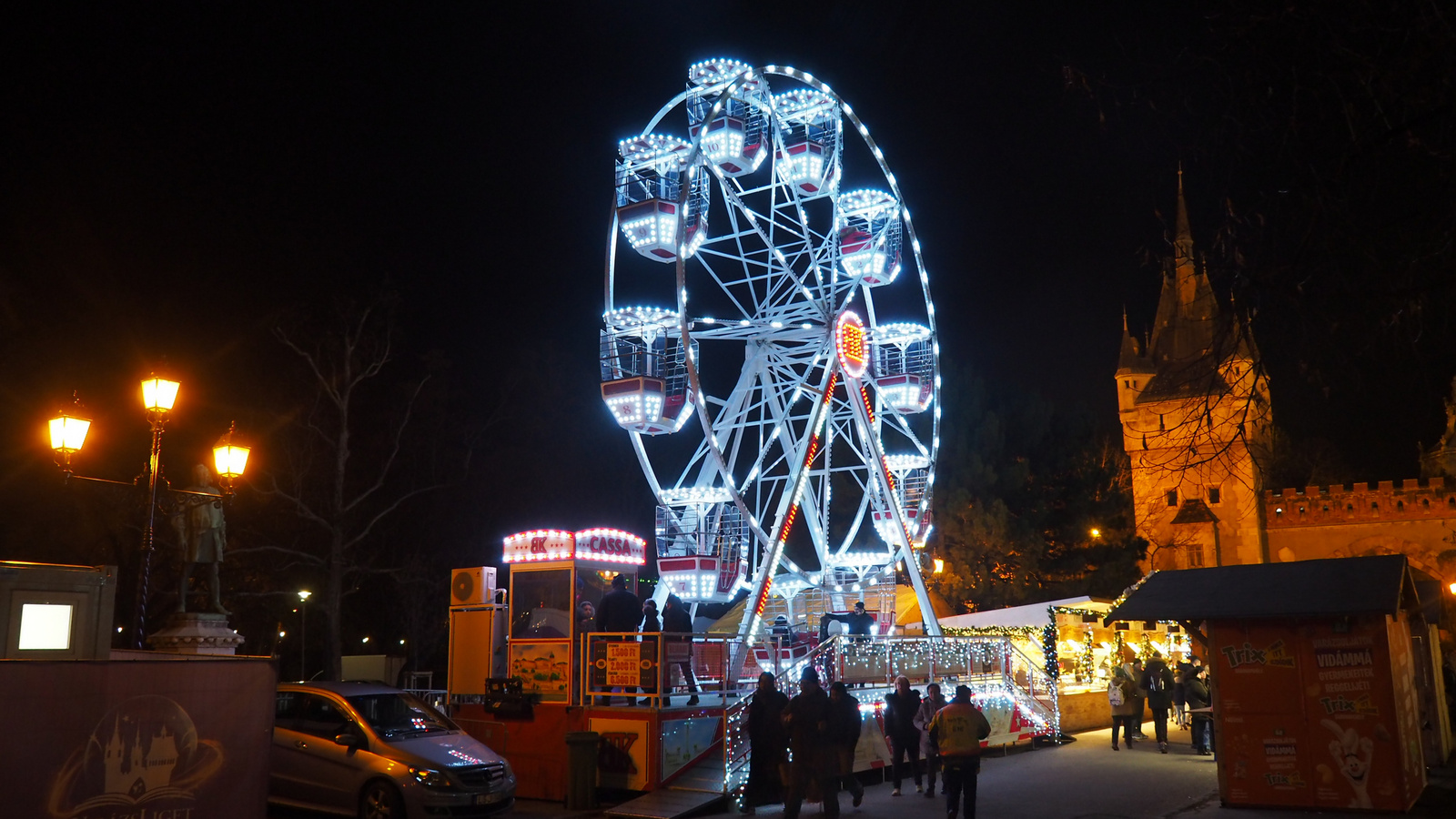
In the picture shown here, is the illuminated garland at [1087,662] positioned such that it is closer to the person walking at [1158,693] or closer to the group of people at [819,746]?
the person walking at [1158,693]

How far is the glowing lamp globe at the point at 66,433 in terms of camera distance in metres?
13.0

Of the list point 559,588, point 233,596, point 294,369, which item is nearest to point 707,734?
point 559,588

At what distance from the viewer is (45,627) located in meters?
8.73

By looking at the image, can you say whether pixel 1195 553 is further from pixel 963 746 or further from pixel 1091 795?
pixel 963 746

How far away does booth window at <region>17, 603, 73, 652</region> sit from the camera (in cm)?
860

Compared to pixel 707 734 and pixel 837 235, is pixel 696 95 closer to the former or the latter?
pixel 837 235

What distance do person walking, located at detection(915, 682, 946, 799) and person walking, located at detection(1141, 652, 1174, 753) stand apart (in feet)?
15.2

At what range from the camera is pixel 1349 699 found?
37.7 feet

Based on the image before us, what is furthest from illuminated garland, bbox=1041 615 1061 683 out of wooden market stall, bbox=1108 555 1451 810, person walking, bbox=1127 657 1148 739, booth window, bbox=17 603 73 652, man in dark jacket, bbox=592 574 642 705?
booth window, bbox=17 603 73 652

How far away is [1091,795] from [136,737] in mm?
10773

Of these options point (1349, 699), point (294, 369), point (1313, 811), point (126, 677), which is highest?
point (294, 369)

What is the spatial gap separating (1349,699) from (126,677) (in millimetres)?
11450

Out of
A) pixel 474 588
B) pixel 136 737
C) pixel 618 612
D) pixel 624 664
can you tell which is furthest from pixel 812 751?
pixel 136 737

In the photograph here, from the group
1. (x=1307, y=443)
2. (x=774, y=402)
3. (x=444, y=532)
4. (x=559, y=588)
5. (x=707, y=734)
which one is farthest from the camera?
(x=1307, y=443)
